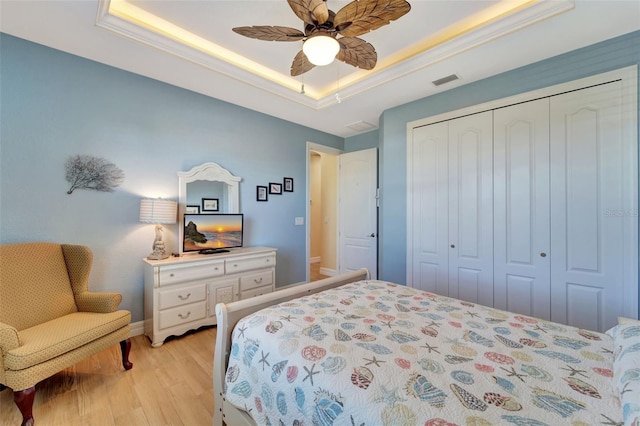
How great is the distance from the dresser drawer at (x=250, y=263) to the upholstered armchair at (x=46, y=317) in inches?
41.3

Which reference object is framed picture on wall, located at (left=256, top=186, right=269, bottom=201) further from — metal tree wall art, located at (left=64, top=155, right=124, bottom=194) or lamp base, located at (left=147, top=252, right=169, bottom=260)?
metal tree wall art, located at (left=64, top=155, right=124, bottom=194)

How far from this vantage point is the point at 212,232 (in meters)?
3.07

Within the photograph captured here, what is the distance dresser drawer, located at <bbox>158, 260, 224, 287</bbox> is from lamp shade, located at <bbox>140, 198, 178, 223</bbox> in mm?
485

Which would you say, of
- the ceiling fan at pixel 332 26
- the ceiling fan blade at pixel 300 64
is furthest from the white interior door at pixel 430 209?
the ceiling fan blade at pixel 300 64

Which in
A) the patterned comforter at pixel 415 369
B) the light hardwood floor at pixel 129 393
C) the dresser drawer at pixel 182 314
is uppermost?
the patterned comforter at pixel 415 369

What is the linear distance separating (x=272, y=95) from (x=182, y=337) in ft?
9.32

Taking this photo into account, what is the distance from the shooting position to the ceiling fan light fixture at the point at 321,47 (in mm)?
1580

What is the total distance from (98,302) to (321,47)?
2.55 meters

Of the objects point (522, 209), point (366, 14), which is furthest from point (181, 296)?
point (522, 209)

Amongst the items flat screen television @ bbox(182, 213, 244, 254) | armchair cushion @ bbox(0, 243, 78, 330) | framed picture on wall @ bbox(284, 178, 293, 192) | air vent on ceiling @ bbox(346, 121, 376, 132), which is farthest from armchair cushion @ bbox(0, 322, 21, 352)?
air vent on ceiling @ bbox(346, 121, 376, 132)

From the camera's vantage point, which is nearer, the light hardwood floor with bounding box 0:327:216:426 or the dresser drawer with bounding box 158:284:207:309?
the light hardwood floor with bounding box 0:327:216:426

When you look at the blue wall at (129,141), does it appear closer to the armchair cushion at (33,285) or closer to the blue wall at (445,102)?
the blue wall at (445,102)

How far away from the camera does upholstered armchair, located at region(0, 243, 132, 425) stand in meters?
1.49

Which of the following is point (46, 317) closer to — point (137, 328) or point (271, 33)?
point (137, 328)
